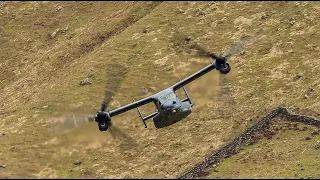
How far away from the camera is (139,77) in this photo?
104 meters

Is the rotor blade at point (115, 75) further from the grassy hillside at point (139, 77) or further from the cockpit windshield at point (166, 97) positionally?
the cockpit windshield at point (166, 97)

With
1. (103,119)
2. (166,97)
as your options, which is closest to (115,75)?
(103,119)

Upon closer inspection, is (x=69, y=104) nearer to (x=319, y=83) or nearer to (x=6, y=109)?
(x=6, y=109)

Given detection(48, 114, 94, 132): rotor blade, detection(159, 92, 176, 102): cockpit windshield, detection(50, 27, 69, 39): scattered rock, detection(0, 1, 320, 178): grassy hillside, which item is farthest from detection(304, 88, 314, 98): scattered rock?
detection(50, 27, 69, 39): scattered rock

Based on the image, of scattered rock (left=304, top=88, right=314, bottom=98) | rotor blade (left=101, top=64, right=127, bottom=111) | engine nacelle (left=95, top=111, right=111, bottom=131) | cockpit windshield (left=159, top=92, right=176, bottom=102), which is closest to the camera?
engine nacelle (left=95, top=111, right=111, bottom=131)

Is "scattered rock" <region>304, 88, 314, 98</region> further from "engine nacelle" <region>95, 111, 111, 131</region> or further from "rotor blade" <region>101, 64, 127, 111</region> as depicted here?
"engine nacelle" <region>95, 111, 111, 131</region>

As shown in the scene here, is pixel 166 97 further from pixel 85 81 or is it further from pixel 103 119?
pixel 85 81

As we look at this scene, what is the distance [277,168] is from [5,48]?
8322 centimetres

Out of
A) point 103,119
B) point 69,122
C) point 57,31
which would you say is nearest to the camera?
point 69,122

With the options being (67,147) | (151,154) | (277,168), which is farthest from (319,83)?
(67,147)

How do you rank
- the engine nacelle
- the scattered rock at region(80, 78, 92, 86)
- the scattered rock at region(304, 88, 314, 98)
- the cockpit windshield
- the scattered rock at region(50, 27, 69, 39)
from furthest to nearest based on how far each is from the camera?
the scattered rock at region(50, 27, 69, 39) → the scattered rock at region(80, 78, 92, 86) → the scattered rock at region(304, 88, 314, 98) → the cockpit windshield → the engine nacelle

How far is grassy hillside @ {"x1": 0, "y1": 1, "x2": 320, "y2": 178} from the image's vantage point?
78.6 m

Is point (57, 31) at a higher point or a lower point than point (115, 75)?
higher

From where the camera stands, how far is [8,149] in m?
85.8
